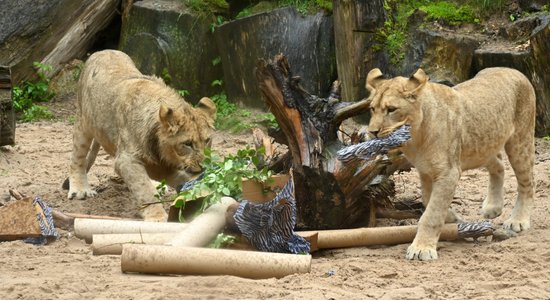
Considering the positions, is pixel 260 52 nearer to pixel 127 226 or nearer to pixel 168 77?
pixel 168 77

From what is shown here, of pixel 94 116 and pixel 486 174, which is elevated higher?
pixel 94 116

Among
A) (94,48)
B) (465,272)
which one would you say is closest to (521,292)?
(465,272)

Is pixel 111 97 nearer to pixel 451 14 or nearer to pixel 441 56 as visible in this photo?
pixel 441 56

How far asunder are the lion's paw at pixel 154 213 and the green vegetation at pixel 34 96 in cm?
709

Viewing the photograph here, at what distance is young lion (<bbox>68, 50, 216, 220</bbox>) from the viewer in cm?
880

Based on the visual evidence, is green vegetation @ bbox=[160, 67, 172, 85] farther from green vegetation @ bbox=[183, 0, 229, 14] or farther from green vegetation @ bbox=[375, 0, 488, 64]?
green vegetation @ bbox=[375, 0, 488, 64]

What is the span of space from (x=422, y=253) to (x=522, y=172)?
178 cm

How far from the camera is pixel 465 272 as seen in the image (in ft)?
22.8

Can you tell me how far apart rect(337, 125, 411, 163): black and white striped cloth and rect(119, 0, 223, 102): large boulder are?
800cm

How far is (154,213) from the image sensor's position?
861 centimetres

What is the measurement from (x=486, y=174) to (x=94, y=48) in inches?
333

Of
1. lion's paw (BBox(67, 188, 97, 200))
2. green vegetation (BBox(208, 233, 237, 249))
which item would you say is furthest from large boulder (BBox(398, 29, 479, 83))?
green vegetation (BBox(208, 233, 237, 249))

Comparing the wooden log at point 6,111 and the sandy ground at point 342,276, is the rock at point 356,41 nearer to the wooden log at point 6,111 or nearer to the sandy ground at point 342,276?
the sandy ground at point 342,276

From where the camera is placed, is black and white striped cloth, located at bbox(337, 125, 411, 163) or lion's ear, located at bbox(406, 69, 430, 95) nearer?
black and white striped cloth, located at bbox(337, 125, 411, 163)
